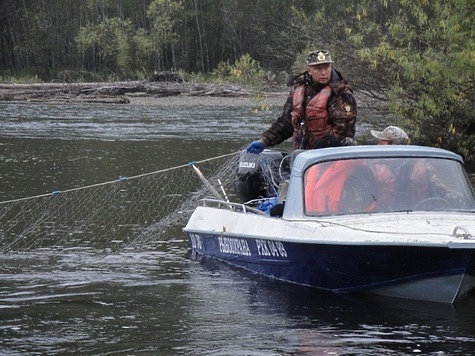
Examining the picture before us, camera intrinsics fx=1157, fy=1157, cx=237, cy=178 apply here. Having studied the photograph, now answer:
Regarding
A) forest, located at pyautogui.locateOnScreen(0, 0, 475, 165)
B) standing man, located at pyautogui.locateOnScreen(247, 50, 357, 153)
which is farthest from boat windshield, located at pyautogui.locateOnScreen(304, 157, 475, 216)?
forest, located at pyautogui.locateOnScreen(0, 0, 475, 165)

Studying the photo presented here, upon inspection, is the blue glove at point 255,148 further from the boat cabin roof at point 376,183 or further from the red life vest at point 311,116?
the boat cabin roof at point 376,183

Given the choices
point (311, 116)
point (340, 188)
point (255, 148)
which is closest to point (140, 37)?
point (255, 148)

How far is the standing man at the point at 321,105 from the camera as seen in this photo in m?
12.3

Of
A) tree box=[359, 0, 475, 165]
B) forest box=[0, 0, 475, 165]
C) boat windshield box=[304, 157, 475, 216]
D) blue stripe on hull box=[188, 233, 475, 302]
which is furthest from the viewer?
forest box=[0, 0, 475, 165]

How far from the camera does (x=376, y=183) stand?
412 inches

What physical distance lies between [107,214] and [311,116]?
5213 mm

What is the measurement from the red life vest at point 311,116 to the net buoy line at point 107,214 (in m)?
1.36

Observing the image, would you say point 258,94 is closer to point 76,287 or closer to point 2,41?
point 76,287

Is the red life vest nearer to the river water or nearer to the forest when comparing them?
the river water

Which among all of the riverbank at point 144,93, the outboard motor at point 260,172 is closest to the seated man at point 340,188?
the outboard motor at point 260,172

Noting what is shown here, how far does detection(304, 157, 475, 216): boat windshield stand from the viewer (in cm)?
1041

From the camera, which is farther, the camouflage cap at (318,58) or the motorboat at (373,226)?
the camouflage cap at (318,58)

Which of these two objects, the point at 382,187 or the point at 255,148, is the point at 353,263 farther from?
the point at 255,148

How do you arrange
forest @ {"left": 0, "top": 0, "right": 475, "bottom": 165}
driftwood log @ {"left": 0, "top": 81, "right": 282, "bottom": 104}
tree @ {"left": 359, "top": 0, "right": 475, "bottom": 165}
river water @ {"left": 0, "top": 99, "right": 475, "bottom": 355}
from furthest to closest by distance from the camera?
1. forest @ {"left": 0, "top": 0, "right": 475, "bottom": 165}
2. driftwood log @ {"left": 0, "top": 81, "right": 282, "bottom": 104}
3. tree @ {"left": 359, "top": 0, "right": 475, "bottom": 165}
4. river water @ {"left": 0, "top": 99, "right": 475, "bottom": 355}
